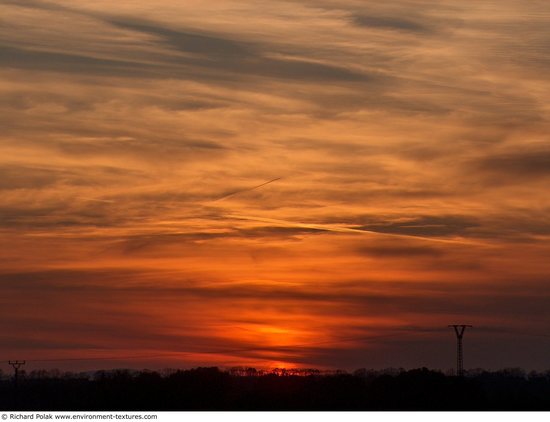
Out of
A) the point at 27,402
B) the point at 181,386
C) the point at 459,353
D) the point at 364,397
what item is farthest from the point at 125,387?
the point at 459,353

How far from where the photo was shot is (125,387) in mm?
179500

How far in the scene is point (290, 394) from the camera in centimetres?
17362

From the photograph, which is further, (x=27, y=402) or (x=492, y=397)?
(x=27, y=402)

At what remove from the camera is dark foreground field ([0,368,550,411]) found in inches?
6137

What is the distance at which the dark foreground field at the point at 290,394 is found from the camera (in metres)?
156

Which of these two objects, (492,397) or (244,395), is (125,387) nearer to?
(244,395)

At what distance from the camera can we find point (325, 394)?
16912cm

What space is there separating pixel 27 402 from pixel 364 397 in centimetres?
6046
